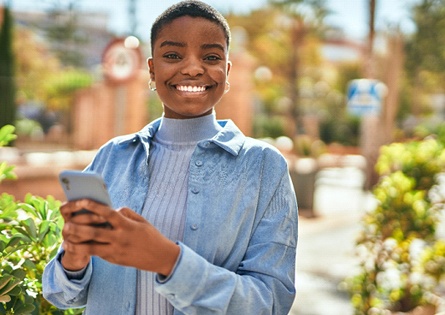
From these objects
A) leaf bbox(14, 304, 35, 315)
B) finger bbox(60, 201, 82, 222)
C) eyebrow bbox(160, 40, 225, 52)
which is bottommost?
leaf bbox(14, 304, 35, 315)

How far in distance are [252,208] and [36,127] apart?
2234 cm

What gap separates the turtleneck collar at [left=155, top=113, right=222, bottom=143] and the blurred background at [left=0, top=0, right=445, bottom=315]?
81 cm

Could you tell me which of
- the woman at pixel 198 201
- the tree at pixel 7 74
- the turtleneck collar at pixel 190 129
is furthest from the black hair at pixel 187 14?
the tree at pixel 7 74

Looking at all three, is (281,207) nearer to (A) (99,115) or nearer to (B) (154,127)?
(B) (154,127)

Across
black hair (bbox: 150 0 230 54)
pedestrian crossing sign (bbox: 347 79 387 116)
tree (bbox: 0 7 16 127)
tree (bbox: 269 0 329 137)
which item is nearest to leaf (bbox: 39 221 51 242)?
black hair (bbox: 150 0 230 54)

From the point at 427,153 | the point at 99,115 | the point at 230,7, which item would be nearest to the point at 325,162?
the point at 99,115

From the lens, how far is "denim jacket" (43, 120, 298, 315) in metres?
1.49

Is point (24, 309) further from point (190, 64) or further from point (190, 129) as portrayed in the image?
point (190, 64)

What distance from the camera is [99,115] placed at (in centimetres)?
1695

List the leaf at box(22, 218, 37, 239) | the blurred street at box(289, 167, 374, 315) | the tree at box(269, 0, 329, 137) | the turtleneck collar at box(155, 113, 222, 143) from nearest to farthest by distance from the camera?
the turtleneck collar at box(155, 113, 222, 143) → the leaf at box(22, 218, 37, 239) → the blurred street at box(289, 167, 374, 315) → the tree at box(269, 0, 329, 137)

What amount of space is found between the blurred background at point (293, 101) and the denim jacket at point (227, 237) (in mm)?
979

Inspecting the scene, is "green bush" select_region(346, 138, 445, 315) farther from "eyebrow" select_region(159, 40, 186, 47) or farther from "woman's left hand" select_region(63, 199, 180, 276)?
"woman's left hand" select_region(63, 199, 180, 276)

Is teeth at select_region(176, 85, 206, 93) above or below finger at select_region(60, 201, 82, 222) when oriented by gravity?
above

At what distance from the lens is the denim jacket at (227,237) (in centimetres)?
149
